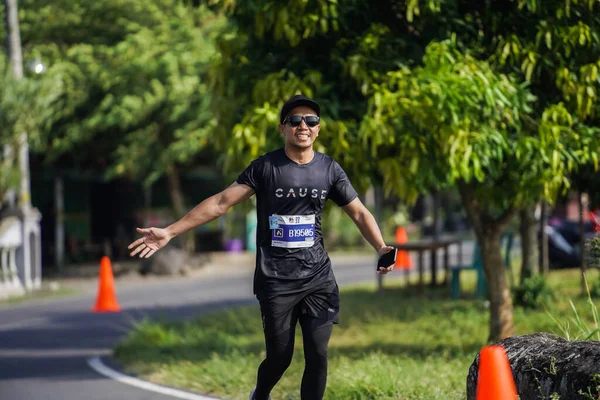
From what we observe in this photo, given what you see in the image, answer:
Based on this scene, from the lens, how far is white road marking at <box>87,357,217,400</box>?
814 centimetres

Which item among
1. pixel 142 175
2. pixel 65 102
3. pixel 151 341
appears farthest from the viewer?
pixel 142 175

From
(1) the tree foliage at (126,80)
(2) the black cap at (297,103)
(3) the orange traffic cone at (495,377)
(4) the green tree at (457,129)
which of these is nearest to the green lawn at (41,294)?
(1) the tree foliage at (126,80)

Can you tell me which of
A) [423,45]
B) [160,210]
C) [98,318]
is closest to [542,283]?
[423,45]

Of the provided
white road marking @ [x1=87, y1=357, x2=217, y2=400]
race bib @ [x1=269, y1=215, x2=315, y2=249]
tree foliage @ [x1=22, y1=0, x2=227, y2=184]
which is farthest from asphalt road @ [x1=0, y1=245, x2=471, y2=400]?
tree foliage @ [x1=22, y1=0, x2=227, y2=184]

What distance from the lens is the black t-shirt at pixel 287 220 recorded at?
5590 mm

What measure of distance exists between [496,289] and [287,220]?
192 inches

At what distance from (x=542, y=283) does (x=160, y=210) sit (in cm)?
2006

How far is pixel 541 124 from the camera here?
819 centimetres

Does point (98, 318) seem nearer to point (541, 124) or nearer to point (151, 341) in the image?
point (151, 341)

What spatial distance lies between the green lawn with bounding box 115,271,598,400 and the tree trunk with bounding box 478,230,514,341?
31 centimetres

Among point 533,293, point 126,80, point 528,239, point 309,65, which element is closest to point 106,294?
point 309,65

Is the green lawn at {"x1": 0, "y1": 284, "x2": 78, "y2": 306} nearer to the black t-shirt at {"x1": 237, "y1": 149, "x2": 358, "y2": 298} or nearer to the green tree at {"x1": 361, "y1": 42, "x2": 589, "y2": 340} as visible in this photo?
the green tree at {"x1": 361, "y1": 42, "x2": 589, "y2": 340}

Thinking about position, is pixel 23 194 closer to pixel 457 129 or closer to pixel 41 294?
pixel 41 294

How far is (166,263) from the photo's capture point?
23703mm
